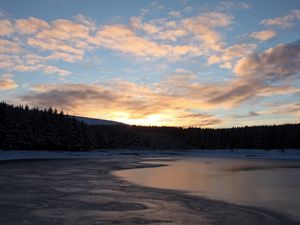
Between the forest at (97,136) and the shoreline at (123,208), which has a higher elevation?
the forest at (97,136)

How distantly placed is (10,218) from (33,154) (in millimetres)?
66742

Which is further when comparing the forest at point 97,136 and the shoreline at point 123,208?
the forest at point 97,136

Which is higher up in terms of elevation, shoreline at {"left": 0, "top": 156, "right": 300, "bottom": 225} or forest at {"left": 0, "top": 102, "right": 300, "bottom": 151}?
forest at {"left": 0, "top": 102, "right": 300, "bottom": 151}

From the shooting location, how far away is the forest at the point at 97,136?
8356 centimetres

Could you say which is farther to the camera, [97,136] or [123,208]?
[97,136]

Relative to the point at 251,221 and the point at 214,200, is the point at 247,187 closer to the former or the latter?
the point at 214,200

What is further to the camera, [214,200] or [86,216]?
[214,200]

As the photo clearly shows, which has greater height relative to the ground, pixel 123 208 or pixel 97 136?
pixel 97 136

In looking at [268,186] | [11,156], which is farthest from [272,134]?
[268,186]

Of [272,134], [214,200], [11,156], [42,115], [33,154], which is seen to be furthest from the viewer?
[272,134]

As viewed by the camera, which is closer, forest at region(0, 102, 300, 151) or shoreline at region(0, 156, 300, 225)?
shoreline at region(0, 156, 300, 225)

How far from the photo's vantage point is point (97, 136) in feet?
433

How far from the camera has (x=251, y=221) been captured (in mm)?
13977

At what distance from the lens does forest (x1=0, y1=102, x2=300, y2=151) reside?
83562 mm
